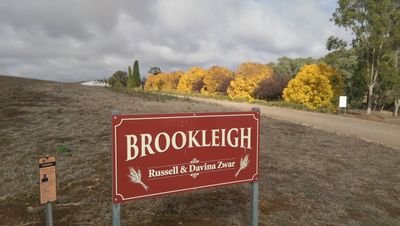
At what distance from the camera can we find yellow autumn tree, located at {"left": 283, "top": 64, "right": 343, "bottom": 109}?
25.1m

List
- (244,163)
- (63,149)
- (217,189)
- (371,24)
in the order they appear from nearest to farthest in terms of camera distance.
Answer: (244,163), (217,189), (63,149), (371,24)

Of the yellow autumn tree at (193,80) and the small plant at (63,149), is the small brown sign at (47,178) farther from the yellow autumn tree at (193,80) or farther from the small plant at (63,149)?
the yellow autumn tree at (193,80)

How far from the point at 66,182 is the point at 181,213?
6.61 feet

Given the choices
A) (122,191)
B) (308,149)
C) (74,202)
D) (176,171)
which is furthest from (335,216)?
(308,149)

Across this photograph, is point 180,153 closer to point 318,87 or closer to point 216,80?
point 318,87

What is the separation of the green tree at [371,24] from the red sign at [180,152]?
75.3ft

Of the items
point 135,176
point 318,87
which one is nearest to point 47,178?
point 135,176

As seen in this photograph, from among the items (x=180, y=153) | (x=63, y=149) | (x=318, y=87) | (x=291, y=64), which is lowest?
(x=63, y=149)

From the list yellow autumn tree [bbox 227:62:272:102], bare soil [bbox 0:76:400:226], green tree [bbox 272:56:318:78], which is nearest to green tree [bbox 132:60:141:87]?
green tree [bbox 272:56:318:78]

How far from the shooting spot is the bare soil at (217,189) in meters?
4.29

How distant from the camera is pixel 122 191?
293cm

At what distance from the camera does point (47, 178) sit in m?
3.06

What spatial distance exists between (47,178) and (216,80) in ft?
143

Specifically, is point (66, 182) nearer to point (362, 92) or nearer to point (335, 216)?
point (335, 216)
